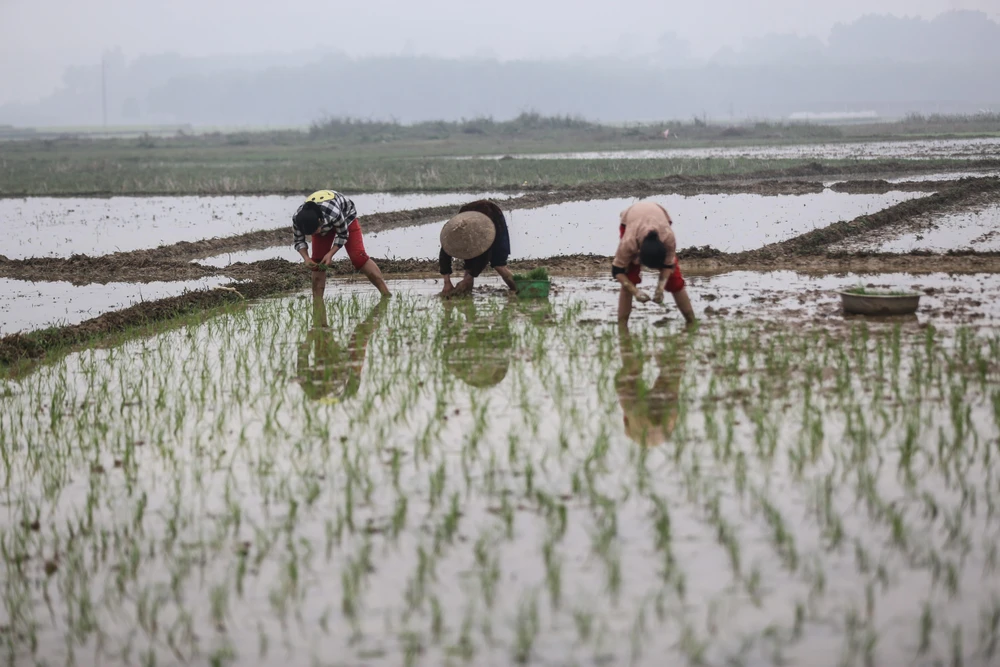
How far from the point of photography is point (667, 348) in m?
6.96

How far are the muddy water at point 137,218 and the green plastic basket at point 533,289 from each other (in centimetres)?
643

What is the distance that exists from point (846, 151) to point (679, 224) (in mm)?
18135

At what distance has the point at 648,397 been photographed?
5.80 meters

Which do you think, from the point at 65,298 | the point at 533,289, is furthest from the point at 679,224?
the point at 65,298

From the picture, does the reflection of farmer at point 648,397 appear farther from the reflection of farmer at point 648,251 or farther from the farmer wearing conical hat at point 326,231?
the farmer wearing conical hat at point 326,231

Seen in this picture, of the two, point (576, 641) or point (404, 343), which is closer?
point (576, 641)

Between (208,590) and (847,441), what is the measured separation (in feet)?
8.90

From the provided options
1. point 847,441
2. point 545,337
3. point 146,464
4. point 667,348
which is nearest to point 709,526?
point 847,441

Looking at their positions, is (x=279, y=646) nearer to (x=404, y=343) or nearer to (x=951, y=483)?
(x=951, y=483)

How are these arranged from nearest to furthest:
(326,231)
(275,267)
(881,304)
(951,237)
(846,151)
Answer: (881,304), (326,231), (275,267), (951,237), (846,151)

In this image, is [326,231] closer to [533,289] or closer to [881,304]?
[533,289]

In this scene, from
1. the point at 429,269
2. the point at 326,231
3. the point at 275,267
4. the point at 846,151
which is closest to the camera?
the point at 326,231

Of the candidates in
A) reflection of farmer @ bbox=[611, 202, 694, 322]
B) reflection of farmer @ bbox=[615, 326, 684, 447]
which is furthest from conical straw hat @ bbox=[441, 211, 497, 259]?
reflection of farmer @ bbox=[615, 326, 684, 447]

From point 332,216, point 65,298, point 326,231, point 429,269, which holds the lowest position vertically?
point 65,298
